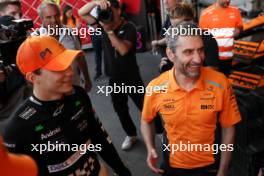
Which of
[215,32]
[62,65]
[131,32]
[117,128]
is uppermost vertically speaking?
[62,65]

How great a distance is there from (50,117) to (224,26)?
102 inches

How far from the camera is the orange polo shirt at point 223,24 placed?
348cm

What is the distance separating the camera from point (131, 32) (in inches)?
117

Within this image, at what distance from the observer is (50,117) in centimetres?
160

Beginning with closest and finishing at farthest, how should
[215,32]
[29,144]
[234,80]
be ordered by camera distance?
[29,144], [234,80], [215,32]

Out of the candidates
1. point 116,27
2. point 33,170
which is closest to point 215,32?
point 116,27

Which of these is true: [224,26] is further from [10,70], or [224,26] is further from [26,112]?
[26,112]

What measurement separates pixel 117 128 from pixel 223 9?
1.86m

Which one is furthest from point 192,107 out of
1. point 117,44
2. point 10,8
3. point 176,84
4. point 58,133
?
point 10,8

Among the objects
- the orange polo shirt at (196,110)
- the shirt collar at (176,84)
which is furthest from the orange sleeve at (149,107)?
the shirt collar at (176,84)

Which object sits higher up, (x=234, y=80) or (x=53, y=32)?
(x=53, y=32)

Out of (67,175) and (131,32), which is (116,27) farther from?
(67,175)

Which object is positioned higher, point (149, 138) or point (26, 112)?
point (26, 112)

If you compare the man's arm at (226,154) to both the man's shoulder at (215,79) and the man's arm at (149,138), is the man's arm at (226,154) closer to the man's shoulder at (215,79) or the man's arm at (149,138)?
the man's shoulder at (215,79)
